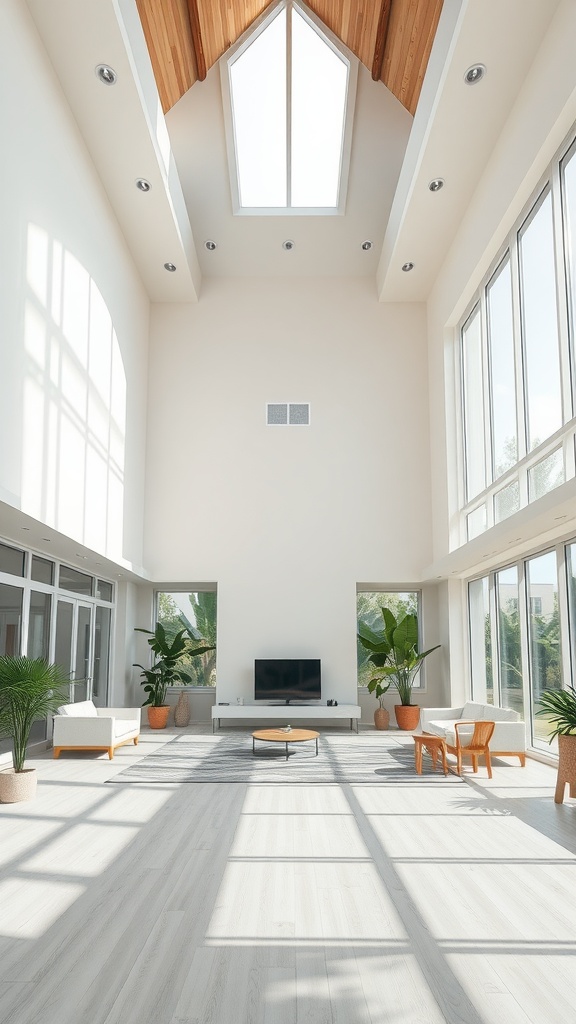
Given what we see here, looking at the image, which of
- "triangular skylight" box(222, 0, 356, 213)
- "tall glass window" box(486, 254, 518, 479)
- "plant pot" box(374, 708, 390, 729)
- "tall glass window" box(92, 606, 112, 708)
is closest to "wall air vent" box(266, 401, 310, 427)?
"triangular skylight" box(222, 0, 356, 213)

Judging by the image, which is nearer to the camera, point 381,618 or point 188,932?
point 188,932

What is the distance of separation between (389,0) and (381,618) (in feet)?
29.6

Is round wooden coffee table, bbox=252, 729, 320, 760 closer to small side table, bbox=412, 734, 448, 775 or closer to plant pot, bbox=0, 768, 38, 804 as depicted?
small side table, bbox=412, 734, 448, 775

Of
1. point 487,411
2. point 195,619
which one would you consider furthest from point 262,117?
point 195,619

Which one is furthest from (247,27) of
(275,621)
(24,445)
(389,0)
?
(275,621)

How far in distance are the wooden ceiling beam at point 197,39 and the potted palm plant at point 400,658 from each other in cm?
842

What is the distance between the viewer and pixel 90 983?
3078mm

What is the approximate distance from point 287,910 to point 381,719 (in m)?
8.62

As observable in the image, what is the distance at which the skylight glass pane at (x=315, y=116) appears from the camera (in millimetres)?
11008

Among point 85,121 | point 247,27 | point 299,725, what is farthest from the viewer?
point 299,725

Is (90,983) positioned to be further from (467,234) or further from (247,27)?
(247,27)

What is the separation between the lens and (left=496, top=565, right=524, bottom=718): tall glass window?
938cm

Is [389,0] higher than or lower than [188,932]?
higher

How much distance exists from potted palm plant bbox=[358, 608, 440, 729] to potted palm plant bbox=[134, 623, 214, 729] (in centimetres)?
269
